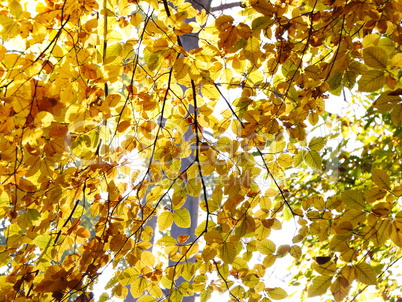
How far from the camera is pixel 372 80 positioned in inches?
38.3

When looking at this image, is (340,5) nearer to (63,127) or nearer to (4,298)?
(63,127)

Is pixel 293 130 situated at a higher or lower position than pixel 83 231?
higher

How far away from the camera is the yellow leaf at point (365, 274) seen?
1055 mm

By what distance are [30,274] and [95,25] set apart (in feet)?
3.35

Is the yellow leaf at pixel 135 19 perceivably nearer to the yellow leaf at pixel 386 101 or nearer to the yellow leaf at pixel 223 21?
the yellow leaf at pixel 223 21

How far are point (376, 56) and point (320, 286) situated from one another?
2.15ft

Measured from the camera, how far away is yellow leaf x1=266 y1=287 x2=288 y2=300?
→ 149 centimetres

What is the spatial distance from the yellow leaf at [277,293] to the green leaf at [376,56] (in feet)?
3.06

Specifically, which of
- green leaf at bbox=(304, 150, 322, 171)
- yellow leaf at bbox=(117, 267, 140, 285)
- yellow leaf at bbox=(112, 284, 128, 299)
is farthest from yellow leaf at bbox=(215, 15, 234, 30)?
yellow leaf at bbox=(112, 284, 128, 299)

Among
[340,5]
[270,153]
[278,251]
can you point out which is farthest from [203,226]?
[340,5]

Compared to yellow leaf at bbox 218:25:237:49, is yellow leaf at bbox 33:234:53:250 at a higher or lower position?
lower

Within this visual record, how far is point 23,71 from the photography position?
1.43 meters

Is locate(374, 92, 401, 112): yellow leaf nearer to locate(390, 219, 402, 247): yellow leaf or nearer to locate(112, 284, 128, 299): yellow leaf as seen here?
locate(390, 219, 402, 247): yellow leaf

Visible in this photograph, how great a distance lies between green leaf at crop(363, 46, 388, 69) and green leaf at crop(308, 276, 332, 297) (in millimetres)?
615
